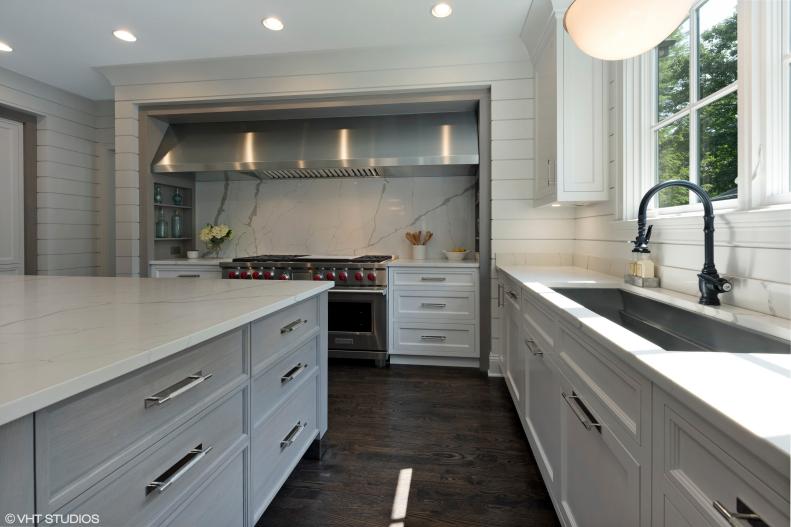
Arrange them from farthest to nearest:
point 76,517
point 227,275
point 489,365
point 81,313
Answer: point 227,275 → point 489,365 → point 81,313 → point 76,517

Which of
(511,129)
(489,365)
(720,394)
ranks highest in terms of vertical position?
(511,129)

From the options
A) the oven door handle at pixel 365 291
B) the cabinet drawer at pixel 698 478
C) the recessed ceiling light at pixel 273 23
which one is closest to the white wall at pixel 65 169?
the recessed ceiling light at pixel 273 23

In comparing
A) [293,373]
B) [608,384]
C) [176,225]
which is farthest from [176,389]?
[176,225]

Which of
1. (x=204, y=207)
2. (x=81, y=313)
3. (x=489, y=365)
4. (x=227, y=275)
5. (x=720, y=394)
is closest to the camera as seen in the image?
Answer: (x=720, y=394)

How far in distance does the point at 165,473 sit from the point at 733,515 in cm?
102

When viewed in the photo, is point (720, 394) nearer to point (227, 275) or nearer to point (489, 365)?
point (489, 365)

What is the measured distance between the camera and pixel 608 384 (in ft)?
3.16

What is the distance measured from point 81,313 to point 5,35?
10.9 ft

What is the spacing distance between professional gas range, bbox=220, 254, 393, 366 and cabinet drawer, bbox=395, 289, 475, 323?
0.49ft

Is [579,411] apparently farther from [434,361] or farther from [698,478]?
[434,361]

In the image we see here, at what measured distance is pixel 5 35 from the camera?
3.04 metres

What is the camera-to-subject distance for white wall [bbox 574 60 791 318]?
118 cm

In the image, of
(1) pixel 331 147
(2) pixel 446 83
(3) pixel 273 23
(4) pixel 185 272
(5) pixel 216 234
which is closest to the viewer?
(3) pixel 273 23

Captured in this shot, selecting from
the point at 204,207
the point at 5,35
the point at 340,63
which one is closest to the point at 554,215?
the point at 340,63
